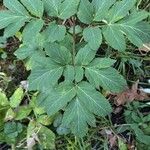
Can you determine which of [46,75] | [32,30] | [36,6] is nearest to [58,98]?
[46,75]

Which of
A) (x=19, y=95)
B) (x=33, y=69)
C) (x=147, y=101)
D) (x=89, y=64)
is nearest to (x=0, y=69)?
(x=19, y=95)

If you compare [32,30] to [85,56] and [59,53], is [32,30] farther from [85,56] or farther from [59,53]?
[85,56]

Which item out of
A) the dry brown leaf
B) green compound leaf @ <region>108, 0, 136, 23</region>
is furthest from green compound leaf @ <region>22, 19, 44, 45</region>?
the dry brown leaf

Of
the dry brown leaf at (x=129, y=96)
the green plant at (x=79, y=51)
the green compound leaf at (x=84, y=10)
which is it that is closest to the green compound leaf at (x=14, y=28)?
the green plant at (x=79, y=51)

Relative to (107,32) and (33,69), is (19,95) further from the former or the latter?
(107,32)

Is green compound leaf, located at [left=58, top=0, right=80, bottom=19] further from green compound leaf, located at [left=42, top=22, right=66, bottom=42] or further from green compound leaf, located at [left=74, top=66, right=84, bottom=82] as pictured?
green compound leaf, located at [left=74, top=66, right=84, bottom=82]

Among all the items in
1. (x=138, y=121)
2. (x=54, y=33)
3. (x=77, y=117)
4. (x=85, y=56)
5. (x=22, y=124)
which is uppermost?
(x=54, y=33)

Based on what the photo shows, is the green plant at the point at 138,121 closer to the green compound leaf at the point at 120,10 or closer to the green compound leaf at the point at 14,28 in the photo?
the green compound leaf at the point at 120,10
